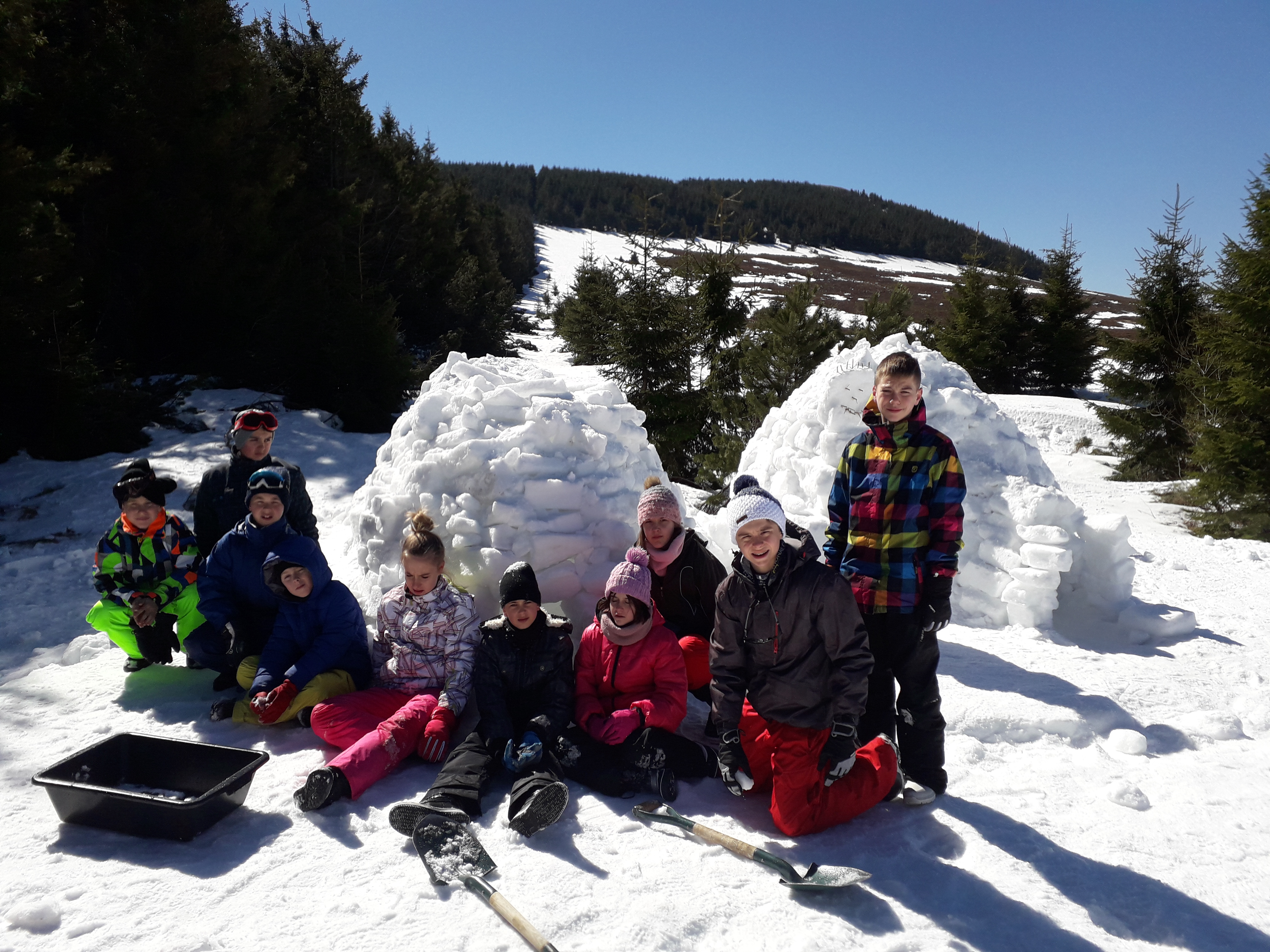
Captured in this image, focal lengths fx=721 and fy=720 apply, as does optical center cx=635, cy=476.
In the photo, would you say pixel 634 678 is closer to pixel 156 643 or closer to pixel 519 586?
pixel 519 586

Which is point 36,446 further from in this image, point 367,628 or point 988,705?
point 988,705

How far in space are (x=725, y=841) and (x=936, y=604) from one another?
3.45ft

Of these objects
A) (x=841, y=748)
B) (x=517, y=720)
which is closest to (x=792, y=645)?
(x=841, y=748)

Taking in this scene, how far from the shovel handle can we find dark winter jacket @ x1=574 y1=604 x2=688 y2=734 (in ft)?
2.75

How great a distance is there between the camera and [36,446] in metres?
6.87

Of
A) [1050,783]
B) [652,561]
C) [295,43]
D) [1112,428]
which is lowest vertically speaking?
[1050,783]

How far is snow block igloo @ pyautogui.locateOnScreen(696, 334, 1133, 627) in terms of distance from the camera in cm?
425

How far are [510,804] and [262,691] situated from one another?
1256 millimetres

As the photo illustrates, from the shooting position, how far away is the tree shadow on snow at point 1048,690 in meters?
3.11

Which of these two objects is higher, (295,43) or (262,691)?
(295,43)

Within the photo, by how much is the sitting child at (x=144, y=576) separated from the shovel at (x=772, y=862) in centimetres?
232

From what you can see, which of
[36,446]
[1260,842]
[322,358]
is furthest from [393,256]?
[1260,842]

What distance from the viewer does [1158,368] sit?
35.6ft

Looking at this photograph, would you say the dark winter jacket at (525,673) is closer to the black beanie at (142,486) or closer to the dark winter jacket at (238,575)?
the dark winter jacket at (238,575)
